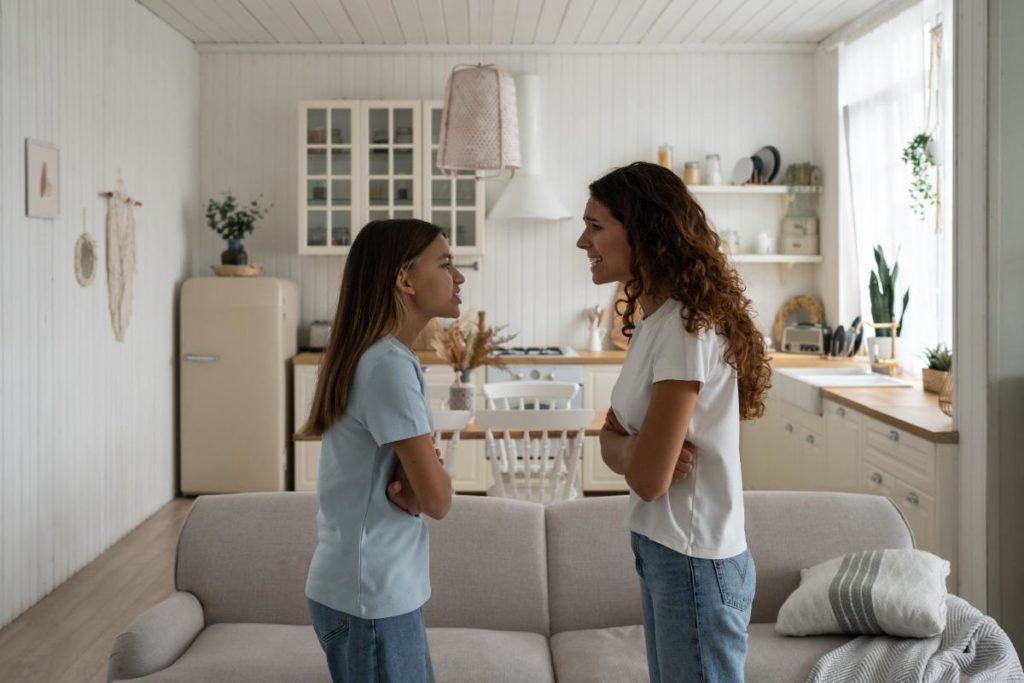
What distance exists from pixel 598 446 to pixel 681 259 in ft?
14.8

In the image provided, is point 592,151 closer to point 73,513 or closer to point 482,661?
point 73,513

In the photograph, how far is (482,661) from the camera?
2.35m

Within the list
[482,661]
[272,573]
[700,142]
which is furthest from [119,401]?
[700,142]

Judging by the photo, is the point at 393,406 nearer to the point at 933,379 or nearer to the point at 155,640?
the point at 155,640

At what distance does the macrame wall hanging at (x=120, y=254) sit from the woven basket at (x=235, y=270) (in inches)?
33.0

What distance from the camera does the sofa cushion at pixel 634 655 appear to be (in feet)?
7.48

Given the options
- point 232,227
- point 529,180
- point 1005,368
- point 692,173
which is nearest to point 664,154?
point 692,173

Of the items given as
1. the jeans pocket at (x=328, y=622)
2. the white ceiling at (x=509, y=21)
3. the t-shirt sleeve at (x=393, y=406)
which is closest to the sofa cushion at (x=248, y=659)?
the jeans pocket at (x=328, y=622)

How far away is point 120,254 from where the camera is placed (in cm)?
497

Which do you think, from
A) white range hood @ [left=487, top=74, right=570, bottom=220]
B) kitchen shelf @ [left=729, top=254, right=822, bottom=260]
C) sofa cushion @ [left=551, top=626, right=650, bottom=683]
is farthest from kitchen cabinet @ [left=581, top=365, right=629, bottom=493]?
sofa cushion @ [left=551, top=626, right=650, bottom=683]

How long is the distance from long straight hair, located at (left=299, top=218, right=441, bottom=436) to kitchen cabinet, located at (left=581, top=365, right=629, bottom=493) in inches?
171

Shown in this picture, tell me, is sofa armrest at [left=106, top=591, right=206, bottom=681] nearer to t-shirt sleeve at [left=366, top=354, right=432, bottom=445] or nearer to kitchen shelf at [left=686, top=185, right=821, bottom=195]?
t-shirt sleeve at [left=366, top=354, right=432, bottom=445]

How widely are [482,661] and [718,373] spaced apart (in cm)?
118

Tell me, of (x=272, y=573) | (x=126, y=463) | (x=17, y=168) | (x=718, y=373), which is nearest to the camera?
(x=718, y=373)
